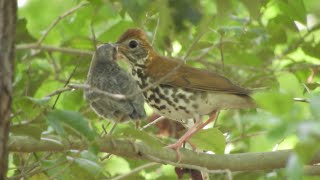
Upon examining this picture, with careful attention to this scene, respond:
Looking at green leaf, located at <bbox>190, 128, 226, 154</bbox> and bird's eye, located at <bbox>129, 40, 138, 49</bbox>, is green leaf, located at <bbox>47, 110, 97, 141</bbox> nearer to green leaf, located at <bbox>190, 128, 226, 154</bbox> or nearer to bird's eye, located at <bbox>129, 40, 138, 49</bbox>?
green leaf, located at <bbox>190, 128, 226, 154</bbox>

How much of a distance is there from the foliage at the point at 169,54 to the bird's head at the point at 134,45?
0.08m

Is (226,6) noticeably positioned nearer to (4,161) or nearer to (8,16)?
(8,16)

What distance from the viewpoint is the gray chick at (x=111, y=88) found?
155 inches

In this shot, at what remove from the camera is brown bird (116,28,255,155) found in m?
4.62

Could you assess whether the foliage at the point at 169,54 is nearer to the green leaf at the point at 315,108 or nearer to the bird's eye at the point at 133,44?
the green leaf at the point at 315,108

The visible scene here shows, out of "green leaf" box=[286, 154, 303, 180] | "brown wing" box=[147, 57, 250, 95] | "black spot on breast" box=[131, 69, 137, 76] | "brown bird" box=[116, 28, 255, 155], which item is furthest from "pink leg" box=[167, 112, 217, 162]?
"green leaf" box=[286, 154, 303, 180]

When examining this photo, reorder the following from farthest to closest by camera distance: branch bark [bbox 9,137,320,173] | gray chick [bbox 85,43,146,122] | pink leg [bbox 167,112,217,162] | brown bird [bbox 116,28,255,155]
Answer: brown bird [bbox 116,28,255,155], pink leg [bbox 167,112,217,162], gray chick [bbox 85,43,146,122], branch bark [bbox 9,137,320,173]

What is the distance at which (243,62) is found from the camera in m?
5.22

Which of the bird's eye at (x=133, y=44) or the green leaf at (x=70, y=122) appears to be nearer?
the green leaf at (x=70, y=122)

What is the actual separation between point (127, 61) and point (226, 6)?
2.45m

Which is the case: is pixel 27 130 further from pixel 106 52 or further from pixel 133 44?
pixel 133 44

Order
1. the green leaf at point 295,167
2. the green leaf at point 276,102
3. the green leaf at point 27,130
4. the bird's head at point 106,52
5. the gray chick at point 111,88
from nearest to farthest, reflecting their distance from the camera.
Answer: the green leaf at point 295,167 < the green leaf at point 276,102 < the green leaf at point 27,130 < the gray chick at point 111,88 < the bird's head at point 106,52

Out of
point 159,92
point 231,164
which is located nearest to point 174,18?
point 231,164

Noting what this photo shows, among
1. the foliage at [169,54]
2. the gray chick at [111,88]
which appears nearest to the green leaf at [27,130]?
the foliage at [169,54]
